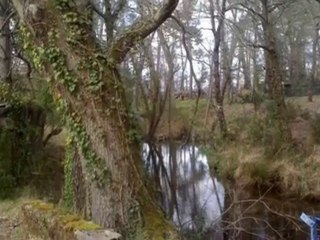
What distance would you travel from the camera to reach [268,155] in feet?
45.3

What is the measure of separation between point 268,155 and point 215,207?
3.03 metres

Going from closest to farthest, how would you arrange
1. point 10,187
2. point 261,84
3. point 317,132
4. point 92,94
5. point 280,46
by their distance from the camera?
point 92,94, point 10,187, point 317,132, point 261,84, point 280,46

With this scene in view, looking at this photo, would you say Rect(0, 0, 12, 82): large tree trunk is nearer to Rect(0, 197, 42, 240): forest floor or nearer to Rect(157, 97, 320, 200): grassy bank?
Rect(0, 197, 42, 240): forest floor

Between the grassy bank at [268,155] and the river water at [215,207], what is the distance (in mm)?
396

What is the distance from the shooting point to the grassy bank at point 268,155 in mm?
12125

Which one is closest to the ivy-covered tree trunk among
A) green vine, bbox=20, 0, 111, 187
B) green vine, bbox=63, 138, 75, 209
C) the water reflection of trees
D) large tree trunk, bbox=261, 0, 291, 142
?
green vine, bbox=20, 0, 111, 187

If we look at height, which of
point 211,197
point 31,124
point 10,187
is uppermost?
point 31,124

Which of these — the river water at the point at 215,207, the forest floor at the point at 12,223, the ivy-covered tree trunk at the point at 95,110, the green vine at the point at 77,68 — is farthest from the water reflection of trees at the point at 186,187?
the forest floor at the point at 12,223

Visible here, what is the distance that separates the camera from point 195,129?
74.9 feet

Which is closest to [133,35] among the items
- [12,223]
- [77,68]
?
[77,68]

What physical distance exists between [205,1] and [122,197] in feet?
57.0

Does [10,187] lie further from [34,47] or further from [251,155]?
[251,155]

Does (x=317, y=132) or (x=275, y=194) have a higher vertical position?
(x=317, y=132)

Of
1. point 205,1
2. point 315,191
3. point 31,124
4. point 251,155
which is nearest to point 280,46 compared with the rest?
point 205,1
